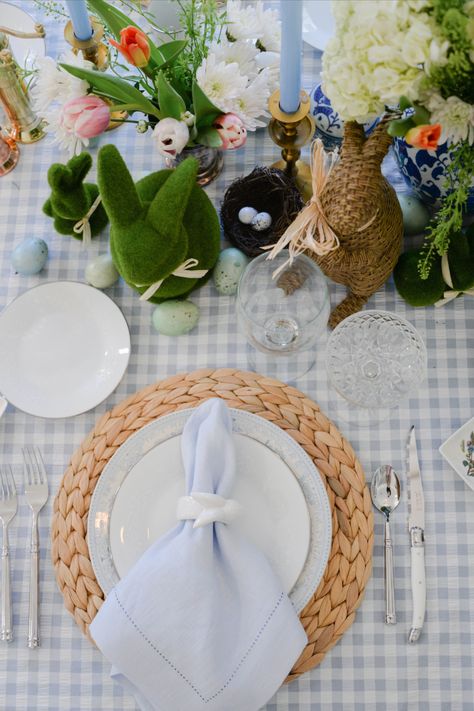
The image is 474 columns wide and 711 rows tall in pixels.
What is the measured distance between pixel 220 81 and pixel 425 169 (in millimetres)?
265

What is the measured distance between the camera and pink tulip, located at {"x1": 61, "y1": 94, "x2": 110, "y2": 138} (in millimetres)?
873

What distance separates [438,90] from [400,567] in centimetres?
55

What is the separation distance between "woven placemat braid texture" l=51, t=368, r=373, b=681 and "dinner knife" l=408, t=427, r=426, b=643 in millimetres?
55

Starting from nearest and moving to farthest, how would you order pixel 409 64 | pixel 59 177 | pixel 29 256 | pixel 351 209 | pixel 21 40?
pixel 409 64 < pixel 351 209 < pixel 59 177 < pixel 29 256 < pixel 21 40

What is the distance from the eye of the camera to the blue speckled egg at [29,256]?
100 centimetres

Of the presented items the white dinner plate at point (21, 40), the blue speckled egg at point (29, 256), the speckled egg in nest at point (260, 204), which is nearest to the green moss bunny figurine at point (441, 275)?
the speckled egg in nest at point (260, 204)

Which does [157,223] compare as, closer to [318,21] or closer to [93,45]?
[93,45]

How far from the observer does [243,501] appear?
0.90 metres

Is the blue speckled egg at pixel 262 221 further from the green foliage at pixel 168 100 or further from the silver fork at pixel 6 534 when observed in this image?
the silver fork at pixel 6 534

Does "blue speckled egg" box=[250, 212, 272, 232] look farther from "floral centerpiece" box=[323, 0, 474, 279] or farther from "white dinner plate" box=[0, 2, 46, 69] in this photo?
"white dinner plate" box=[0, 2, 46, 69]

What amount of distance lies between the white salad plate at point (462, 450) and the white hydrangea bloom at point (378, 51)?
0.43 m

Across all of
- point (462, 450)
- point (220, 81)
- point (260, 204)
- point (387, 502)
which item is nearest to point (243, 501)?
point (387, 502)

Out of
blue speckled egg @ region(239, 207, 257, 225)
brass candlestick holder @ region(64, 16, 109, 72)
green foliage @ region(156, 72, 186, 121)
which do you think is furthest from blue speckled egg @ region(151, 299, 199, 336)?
brass candlestick holder @ region(64, 16, 109, 72)

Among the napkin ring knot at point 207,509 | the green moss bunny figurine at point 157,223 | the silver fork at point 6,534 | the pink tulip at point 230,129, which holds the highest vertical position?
the pink tulip at point 230,129
